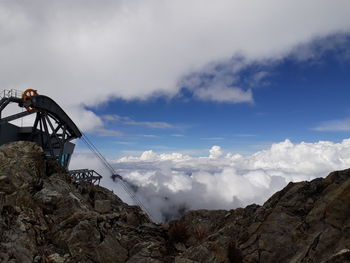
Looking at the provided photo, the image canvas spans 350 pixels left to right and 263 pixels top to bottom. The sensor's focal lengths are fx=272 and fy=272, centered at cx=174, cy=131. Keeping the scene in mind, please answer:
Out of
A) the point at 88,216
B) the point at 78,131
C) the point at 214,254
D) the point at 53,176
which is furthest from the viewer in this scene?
the point at 78,131

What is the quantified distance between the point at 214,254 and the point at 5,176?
13.9 m

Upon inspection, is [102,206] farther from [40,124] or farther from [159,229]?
[40,124]

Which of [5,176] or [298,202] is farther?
[5,176]

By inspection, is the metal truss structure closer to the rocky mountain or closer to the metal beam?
the metal beam

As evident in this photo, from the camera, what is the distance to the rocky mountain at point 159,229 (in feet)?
38.1

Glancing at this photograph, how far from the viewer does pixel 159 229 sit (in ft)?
60.4

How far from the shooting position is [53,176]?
21.2 m

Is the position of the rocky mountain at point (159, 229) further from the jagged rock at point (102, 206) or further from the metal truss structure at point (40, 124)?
the metal truss structure at point (40, 124)

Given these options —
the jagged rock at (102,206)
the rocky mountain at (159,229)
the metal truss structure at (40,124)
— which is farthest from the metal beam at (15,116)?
the jagged rock at (102,206)

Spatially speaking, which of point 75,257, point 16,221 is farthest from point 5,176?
point 75,257

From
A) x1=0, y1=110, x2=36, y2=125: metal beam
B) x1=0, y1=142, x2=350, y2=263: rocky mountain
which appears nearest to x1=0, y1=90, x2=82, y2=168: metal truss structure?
x1=0, y1=110, x2=36, y2=125: metal beam

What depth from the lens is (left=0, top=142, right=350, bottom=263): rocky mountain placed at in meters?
11.6

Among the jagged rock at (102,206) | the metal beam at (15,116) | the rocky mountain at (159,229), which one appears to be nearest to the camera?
the rocky mountain at (159,229)

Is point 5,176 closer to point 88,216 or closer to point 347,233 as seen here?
point 88,216
